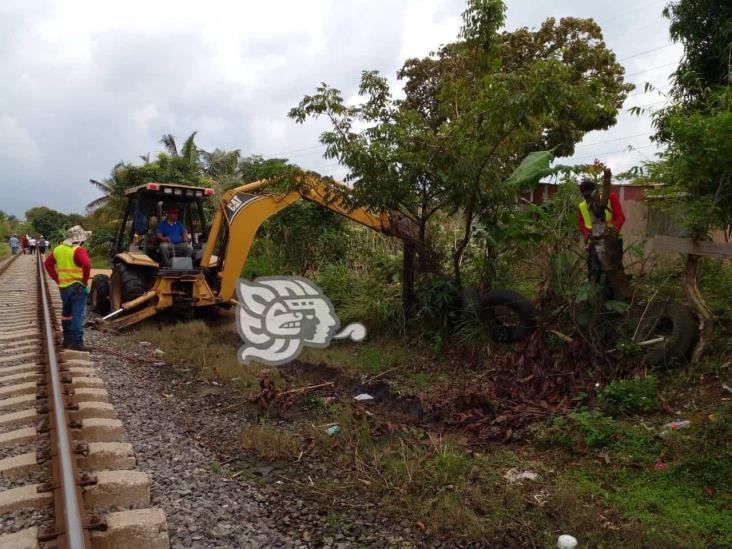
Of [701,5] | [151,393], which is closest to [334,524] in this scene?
[151,393]

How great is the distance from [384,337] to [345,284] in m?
2.15

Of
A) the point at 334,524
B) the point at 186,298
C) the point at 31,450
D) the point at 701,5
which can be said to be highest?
the point at 701,5

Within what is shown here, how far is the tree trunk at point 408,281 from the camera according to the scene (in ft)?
27.8

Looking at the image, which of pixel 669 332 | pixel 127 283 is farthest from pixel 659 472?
pixel 127 283

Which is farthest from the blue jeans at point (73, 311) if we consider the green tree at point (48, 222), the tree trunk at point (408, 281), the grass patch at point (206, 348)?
the green tree at point (48, 222)

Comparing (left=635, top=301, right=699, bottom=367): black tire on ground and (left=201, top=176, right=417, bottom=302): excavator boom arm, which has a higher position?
(left=201, top=176, right=417, bottom=302): excavator boom arm

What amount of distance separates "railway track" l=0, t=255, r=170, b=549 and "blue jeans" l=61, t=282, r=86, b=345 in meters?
0.84

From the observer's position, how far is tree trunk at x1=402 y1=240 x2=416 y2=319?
27.8 ft

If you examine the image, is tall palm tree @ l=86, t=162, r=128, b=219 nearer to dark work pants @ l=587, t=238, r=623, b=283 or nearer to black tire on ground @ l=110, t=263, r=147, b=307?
black tire on ground @ l=110, t=263, r=147, b=307

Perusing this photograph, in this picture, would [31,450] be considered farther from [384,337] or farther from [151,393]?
[384,337]

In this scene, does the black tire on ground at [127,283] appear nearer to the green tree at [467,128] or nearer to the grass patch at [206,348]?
the grass patch at [206,348]

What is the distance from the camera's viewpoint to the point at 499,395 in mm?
5809

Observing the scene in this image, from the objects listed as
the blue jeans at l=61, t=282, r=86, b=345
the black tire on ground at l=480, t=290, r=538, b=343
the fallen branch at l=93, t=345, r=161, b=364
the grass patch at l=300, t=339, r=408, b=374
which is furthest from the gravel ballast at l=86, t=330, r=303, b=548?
the black tire on ground at l=480, t=290, r=538, b=343

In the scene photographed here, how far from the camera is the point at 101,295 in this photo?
11945 mm
